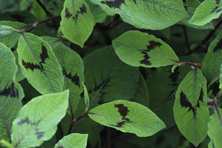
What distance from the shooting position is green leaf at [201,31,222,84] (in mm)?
581

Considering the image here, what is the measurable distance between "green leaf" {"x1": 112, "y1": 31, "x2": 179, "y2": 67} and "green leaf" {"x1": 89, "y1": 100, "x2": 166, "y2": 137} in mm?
121

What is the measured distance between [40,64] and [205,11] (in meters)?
0.37

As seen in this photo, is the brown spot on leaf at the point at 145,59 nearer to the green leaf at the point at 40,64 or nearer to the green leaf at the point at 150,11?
the green leaf at the point at 150,11

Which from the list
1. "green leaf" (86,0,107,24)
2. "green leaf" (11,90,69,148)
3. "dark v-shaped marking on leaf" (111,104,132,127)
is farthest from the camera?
"green leaf" (86,0,107,24)

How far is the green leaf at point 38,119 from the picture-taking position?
0.42m

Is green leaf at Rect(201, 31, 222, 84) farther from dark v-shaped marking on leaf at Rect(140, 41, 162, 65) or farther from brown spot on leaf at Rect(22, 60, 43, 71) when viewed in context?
brown spot on leaf at Rect(22, 60, 43, 71)

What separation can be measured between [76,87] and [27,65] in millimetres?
127

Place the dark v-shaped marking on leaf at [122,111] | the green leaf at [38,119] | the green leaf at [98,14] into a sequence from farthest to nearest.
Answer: the green leaf at [98,14], the dark v-shaped marking on leaf at [122,111], the green leaf at [38,119]

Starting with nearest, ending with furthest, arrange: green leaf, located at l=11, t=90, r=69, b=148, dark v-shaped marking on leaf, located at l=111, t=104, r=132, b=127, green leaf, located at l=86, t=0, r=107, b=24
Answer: green leaf, located at l=11, t=90, r=69, b=148 < dark v-shaped marking on leaf, located at l=111, t=104, r=132, b=127 < green leaf, located at l=86, t=0, r=107, b=24

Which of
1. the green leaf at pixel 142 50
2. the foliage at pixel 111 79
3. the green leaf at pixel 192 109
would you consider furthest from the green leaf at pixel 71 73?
the green leaf at pixel 192 109

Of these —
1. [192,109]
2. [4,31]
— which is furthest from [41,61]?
[192,109]

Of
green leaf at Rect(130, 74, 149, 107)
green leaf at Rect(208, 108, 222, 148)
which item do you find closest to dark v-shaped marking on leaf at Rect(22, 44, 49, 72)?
green leaf at Rect(130, 74, 149, 107)

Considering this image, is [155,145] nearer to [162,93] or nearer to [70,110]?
[162,93]

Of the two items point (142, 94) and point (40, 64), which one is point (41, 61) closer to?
point (40, 64)
